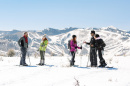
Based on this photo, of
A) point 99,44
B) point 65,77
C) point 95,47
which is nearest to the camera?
point 65,77

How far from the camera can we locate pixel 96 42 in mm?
10914

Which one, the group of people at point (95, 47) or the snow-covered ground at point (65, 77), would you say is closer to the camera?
the snow-covered ground at point (65, 77)

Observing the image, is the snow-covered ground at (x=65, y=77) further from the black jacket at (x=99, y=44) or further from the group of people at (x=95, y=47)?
the black jacket at (x=99, y=44)

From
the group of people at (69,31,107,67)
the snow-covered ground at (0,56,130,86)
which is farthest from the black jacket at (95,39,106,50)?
the snow-covered ground at (0,56,130,86)

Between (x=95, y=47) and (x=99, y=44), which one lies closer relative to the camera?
(x=99, y=44)

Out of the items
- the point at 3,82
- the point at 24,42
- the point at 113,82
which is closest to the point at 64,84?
the point at 113,82

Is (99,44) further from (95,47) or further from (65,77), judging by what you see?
(65,77)

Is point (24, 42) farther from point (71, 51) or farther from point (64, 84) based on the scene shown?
point (64, 84)

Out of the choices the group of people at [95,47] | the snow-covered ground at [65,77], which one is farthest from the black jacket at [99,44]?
the snow-covered ground at [65,77]

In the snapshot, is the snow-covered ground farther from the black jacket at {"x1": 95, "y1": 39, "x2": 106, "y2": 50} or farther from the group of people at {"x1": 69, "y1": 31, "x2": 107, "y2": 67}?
the black jacket at {"x1": 95, "y1": 39, "x2": 106, "y2": 50}

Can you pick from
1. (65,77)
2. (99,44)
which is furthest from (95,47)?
(65,77)

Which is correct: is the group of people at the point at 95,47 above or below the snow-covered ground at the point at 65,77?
above

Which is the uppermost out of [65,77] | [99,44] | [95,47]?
[99,44]

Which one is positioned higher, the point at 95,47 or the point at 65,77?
the point at 95,47
